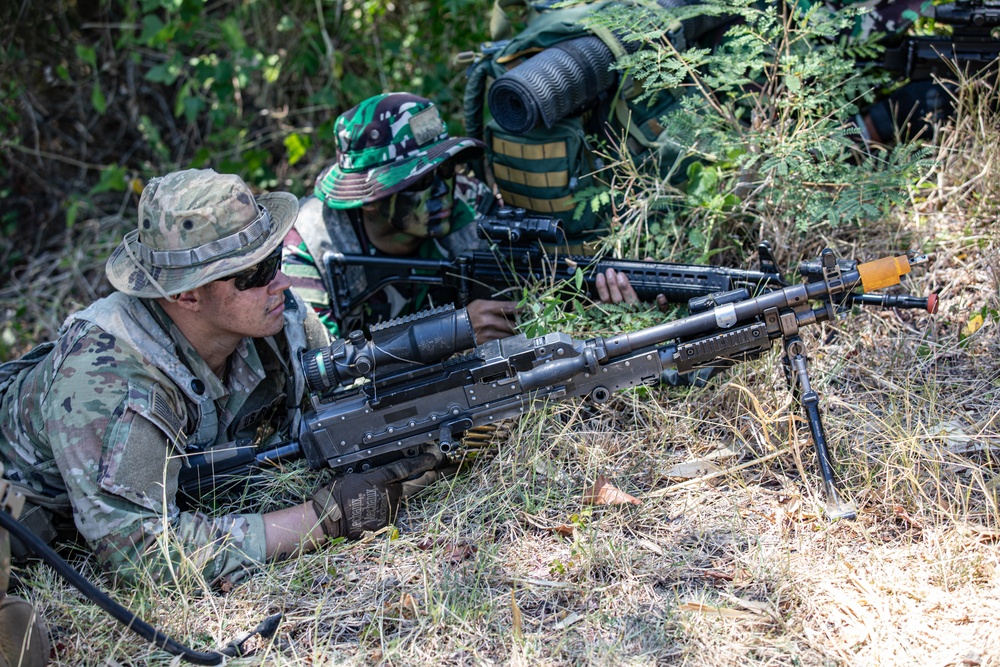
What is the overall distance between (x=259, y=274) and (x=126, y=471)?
3.07 feet

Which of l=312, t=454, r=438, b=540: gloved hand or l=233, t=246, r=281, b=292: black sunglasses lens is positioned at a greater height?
l=233, t=246, r=281, b=292: black sunglasses lens

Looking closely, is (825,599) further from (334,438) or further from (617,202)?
(617,202)

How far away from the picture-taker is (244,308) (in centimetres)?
368

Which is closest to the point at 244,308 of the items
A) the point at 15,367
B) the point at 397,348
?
the point at 397,348

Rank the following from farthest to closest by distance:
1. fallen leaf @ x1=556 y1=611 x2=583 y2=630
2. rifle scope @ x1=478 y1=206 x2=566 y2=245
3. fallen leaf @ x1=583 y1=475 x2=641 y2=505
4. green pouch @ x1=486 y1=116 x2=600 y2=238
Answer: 1. green pouch @ x1=486 y1=116 x2=600 y2=238
2. rifle scope @ x1=478 y1=206 x2=566 y2=245
3. fallen leaf @ x1=583 y1=475 x2=641 y2=505
4. fallen leaf @ x1=556 y1=611 x2=583 y2=630

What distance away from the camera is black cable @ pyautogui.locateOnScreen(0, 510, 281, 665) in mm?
2748

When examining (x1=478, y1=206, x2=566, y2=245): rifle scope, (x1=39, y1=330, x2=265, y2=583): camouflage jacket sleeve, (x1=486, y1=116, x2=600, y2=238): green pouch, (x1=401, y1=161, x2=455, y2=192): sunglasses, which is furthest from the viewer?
(x1=401, y1=161, x2=455, y2=192): sunglasses

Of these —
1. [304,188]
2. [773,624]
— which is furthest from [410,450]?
[304,188]

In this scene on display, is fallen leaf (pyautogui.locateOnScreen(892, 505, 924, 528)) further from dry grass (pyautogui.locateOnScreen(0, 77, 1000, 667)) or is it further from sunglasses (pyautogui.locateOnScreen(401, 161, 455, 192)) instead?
sunglasses (pyautogui.locateOnScreen(401, 161, 455, 192))

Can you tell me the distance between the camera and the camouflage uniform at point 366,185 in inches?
188

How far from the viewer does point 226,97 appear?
21.6 ft

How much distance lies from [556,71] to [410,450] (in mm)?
2066

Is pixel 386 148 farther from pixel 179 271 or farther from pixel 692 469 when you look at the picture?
pixel 692 469

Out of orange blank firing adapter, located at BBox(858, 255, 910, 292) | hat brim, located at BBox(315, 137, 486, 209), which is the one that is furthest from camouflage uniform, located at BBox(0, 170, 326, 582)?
orange blank firing adapter, located at BBox(858, 255, 910, 292)
